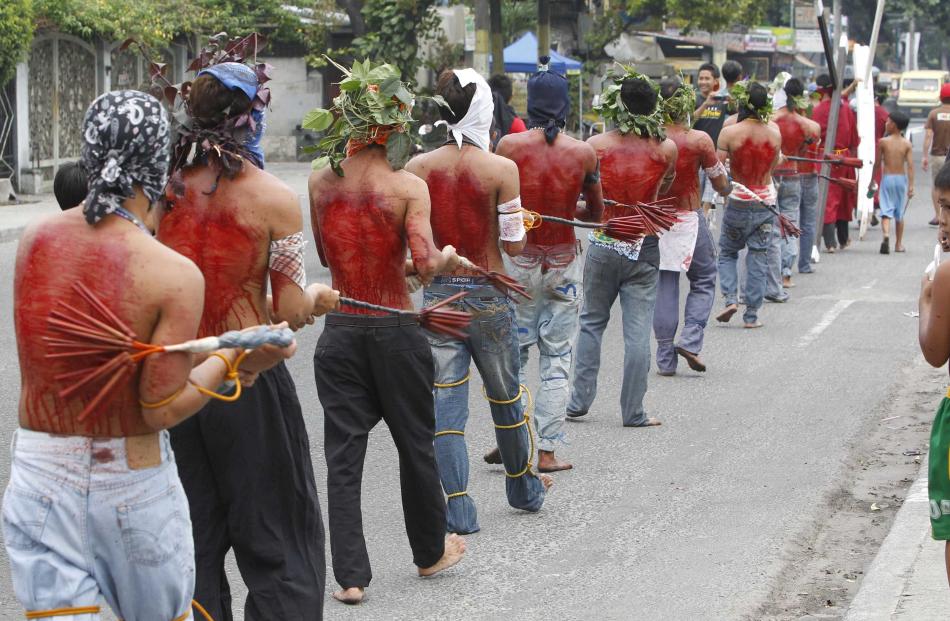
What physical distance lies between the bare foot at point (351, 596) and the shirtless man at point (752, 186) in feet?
23.6

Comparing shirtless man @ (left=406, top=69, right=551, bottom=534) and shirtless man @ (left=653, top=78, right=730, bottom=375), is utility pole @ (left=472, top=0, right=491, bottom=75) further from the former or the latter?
Result: shirtless man @ (left=406, top=69, right=551, bottom=534)

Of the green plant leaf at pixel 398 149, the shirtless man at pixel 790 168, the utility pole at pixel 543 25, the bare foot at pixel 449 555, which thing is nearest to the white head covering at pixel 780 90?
the shirtless man at pixel 790 168

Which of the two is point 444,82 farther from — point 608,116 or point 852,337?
point 852,337

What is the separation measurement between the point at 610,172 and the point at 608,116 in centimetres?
34

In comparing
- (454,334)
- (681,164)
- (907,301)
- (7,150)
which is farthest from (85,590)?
(7,150)

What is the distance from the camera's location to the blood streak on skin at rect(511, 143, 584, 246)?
718 centimetres

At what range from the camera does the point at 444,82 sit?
6129 millimetres

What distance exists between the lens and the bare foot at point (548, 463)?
24.2 feet

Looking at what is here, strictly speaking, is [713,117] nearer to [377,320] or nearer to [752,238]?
[752,238]

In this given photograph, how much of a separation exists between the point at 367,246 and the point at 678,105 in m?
4.92

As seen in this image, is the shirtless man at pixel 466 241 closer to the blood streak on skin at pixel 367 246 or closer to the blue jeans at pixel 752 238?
the blood streak on skin at pixel 367 246

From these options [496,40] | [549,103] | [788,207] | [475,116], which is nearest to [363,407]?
[475,116]

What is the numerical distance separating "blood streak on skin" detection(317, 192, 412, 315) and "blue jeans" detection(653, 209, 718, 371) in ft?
15.5

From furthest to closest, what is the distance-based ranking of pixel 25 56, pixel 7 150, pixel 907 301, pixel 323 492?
pixel 7 150 < pixel 25 56 < pixel 907 301 < pixel 323 492
